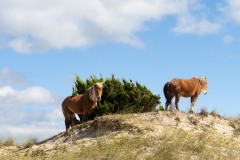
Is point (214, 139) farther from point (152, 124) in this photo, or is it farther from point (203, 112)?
point (203, 112)

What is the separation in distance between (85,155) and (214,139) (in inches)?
→ 203

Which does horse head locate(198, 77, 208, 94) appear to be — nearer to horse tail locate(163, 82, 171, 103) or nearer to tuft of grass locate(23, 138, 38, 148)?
horse tail locate(163, 82, 171, 103)

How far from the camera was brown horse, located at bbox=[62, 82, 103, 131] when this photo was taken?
22.0 m

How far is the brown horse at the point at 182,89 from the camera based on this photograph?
23125 mm

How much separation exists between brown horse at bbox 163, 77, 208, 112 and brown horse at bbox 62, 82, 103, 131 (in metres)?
3.32

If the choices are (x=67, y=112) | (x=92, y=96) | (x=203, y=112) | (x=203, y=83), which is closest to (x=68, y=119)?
(x=67, y=112)

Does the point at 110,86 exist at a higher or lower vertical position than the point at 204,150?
higher

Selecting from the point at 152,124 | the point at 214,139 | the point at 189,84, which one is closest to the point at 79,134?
the point at 152,124

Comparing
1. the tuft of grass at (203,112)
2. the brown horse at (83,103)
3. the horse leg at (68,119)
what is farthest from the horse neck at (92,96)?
the tuft of grass at (203,112)

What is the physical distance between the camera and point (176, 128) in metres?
18.8

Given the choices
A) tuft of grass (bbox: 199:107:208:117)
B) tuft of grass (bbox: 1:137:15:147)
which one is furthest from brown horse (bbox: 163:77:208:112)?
tuft of grass (bbox: 1:137:15:147)

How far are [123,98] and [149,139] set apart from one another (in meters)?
10.3

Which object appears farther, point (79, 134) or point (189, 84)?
point (189, 84)

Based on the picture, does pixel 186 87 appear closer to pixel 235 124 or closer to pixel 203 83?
pixel 203 83
